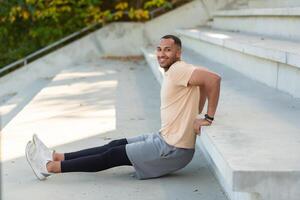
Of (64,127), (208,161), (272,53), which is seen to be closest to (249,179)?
(208,161)

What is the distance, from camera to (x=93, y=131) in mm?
4531

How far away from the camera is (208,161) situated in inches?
142

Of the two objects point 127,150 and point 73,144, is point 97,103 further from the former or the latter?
point 127,150

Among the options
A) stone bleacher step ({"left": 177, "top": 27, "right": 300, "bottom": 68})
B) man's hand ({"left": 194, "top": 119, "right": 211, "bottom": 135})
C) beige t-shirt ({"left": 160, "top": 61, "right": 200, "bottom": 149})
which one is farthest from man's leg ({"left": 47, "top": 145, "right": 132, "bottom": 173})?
stone bleacher step ({"left": 177, "top": 27, "right": 300, "bottom": 68})

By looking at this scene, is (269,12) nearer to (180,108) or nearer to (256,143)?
Answer: (180,108)

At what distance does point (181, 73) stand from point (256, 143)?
67 centimetres

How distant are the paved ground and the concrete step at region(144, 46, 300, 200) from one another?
0.34 meters

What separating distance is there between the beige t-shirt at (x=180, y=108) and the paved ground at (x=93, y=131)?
276 mm

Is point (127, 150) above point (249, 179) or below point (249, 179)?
below

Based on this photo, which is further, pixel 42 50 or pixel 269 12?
pixel 42 50

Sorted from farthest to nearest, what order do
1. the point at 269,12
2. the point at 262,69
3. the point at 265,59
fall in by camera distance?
the point at 269,12
the point at 262,69
the point at 265,59

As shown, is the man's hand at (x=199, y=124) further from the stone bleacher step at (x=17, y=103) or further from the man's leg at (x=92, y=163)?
the stone bleacher step at (x=17, y=103)

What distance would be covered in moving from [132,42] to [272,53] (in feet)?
18.9

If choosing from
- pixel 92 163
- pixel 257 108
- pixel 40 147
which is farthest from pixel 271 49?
pixel 40 147
